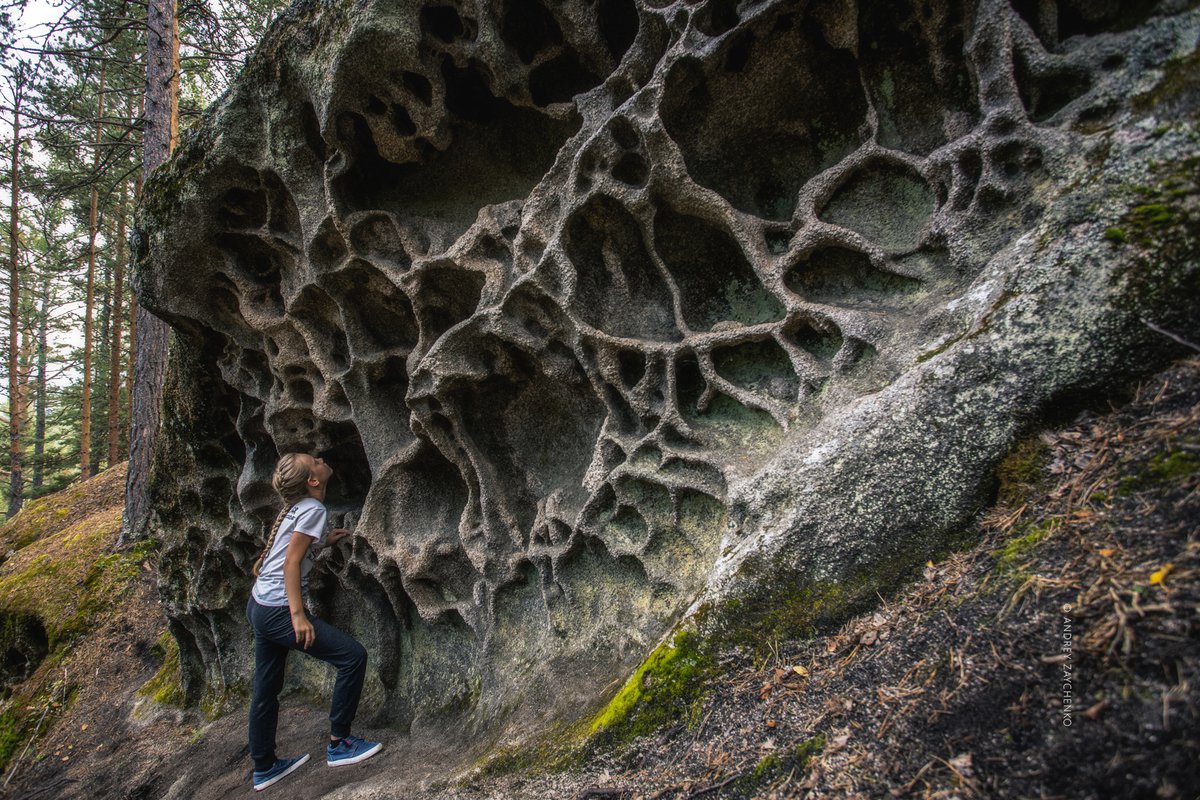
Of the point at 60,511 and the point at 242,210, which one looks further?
the point at 60,511

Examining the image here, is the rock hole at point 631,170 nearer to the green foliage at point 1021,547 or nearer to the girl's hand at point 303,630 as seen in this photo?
the green foliage at point 1021,547

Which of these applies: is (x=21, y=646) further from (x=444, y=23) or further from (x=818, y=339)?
(x=818, y=339)

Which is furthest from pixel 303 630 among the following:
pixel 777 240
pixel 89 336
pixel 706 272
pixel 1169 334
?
pixel 89 336

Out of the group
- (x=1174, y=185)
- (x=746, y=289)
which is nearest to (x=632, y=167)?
(x=746, y=289)

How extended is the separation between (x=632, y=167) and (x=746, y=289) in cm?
95

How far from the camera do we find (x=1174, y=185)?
226 cm

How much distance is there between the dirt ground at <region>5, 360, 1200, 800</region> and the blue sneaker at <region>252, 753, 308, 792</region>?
1.67m

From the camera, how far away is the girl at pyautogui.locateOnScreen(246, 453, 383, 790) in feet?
13.6

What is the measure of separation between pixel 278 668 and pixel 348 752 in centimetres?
70

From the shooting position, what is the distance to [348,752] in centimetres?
421

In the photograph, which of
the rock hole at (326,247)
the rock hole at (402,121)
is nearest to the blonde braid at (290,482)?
the rock hole at (326,247)

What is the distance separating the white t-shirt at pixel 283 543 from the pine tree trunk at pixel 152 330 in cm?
514

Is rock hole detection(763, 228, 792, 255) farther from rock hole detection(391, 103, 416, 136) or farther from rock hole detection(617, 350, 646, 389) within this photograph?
rock hole detection(391, 103, 416, 136)

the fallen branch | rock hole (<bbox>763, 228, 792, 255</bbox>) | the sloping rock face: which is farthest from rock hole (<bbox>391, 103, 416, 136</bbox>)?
the fallen branch
